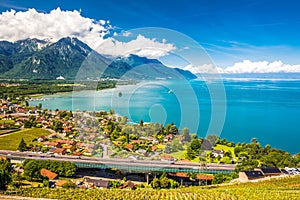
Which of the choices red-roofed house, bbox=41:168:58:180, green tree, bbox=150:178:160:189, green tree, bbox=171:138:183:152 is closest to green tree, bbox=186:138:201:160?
green tree, bbox=171:138:183:152

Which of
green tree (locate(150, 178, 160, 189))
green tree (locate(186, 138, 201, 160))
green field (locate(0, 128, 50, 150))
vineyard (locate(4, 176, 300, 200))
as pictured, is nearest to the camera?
vineyard (locate(4, 176, 300, 200))

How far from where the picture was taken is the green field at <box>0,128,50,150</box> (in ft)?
31.1

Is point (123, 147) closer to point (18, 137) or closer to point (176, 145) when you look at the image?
point (176, 145)

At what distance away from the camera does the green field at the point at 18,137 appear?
373 inches

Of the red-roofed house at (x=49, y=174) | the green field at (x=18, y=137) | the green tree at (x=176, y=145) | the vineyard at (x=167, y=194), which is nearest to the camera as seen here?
the vineyard at (x=167, y=194)

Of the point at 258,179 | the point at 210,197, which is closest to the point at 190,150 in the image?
the point at 258,179

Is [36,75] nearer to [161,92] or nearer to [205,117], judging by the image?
[161,92]

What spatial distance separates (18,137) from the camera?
10.8m

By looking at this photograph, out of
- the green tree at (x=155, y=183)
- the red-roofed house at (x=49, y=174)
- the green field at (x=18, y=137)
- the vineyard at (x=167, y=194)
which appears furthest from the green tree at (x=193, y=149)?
the green field at (x=18, y=137)

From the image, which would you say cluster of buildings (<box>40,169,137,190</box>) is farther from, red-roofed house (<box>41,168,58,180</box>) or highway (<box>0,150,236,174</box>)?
highway (<box>0,150,236,174</box>)

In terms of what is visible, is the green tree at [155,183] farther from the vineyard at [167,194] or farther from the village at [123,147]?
the vineyard at [167,194]

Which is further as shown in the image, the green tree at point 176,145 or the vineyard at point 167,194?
the green tree at point 176,145

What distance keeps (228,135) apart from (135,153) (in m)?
6.14

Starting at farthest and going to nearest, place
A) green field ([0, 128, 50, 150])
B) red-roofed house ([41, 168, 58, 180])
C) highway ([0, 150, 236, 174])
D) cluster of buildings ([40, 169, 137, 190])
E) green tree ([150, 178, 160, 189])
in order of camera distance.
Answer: green field ([0, 128, 50, 150]) < highway ([0, 150, 236, 174]) < red-roofed house ([41, 168, 58, 180]) < green tree ([150, 178, 160, 189]) < cluster of buildings ([40, 169, 137, 190])
